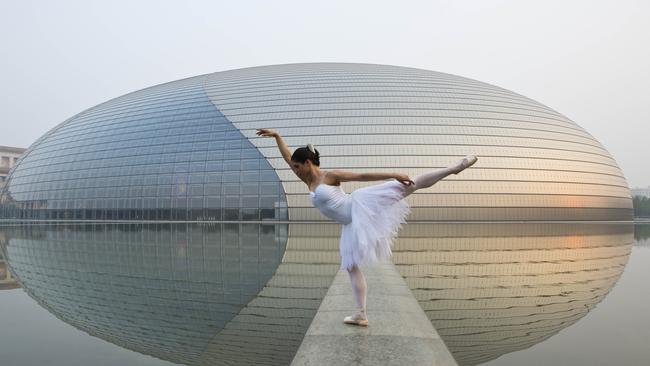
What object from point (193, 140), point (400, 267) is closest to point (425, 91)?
point (193, 140)

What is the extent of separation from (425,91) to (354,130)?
731cm

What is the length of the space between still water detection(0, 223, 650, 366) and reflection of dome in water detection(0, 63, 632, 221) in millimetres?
18693

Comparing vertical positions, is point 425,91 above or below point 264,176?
above

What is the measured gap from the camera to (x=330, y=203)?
4.11 metres

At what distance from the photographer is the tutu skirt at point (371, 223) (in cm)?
407

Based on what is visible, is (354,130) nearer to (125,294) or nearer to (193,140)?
(193,140)

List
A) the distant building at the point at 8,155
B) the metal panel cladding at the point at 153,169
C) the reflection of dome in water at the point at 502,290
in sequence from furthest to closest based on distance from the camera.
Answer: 1. the distant building at the point at 8,155
2. the metal panel cladding at the point at 153,169
3. the reflection of dome in water at the point at 502,290

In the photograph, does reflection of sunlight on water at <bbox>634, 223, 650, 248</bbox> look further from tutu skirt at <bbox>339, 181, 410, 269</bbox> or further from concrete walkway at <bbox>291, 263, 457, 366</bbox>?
tutu skirt at <bbox>339, 181, 410, 269</bbox>

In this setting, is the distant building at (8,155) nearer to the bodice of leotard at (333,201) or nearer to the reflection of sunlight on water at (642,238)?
the reflection of sunlight on water at (642,238)

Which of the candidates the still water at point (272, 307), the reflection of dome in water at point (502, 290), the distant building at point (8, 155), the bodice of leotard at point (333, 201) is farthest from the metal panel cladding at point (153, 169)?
the distant building at point (8, 155)

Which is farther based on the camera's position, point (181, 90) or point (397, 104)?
point (181, 90)

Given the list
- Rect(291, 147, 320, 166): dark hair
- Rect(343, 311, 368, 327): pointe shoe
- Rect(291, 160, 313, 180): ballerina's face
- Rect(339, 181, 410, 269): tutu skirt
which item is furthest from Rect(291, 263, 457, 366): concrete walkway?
Rect(291, 147, 320, 166): dark hair

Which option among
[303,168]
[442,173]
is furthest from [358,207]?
[442,173]

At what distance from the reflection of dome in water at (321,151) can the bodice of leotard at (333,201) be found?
26.3m
